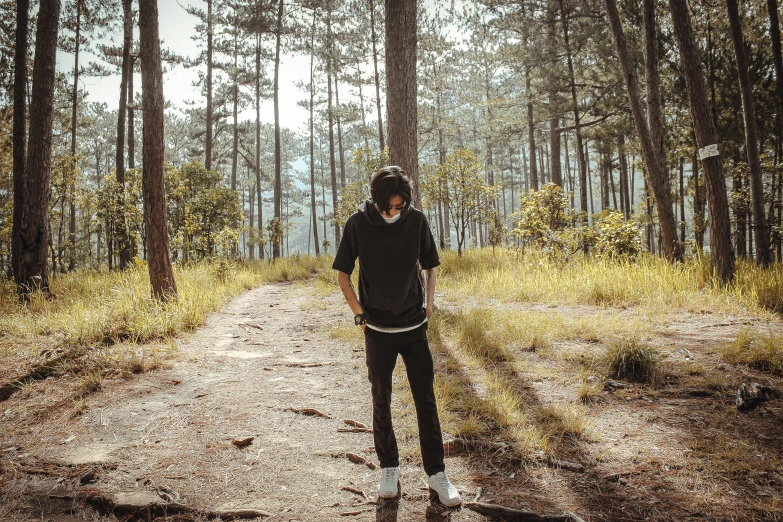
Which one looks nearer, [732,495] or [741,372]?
[732,495]

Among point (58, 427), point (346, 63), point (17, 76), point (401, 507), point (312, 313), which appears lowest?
point (401, 507)

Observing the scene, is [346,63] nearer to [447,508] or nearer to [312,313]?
[312,313]

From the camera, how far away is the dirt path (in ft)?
7.68

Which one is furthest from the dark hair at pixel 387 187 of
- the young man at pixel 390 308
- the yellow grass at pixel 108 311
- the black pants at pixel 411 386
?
the yellow grass at pixel 108 311

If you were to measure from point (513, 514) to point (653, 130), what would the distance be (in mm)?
8904

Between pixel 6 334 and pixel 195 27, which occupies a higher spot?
pixel 195 27

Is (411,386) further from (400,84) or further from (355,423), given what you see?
(400,84)

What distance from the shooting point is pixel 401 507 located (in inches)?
A: 88.4

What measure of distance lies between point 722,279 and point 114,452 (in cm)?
761

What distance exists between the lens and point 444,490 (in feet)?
7.34

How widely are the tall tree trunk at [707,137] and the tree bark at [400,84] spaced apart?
4.03 meters

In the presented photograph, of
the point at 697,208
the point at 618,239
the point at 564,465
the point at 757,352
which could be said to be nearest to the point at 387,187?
the point at 564,465

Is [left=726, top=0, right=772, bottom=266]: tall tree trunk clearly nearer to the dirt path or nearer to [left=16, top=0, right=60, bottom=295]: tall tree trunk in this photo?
A: the dirt path

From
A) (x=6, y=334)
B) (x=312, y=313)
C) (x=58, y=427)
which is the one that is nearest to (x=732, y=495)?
(x=58, y=427)
